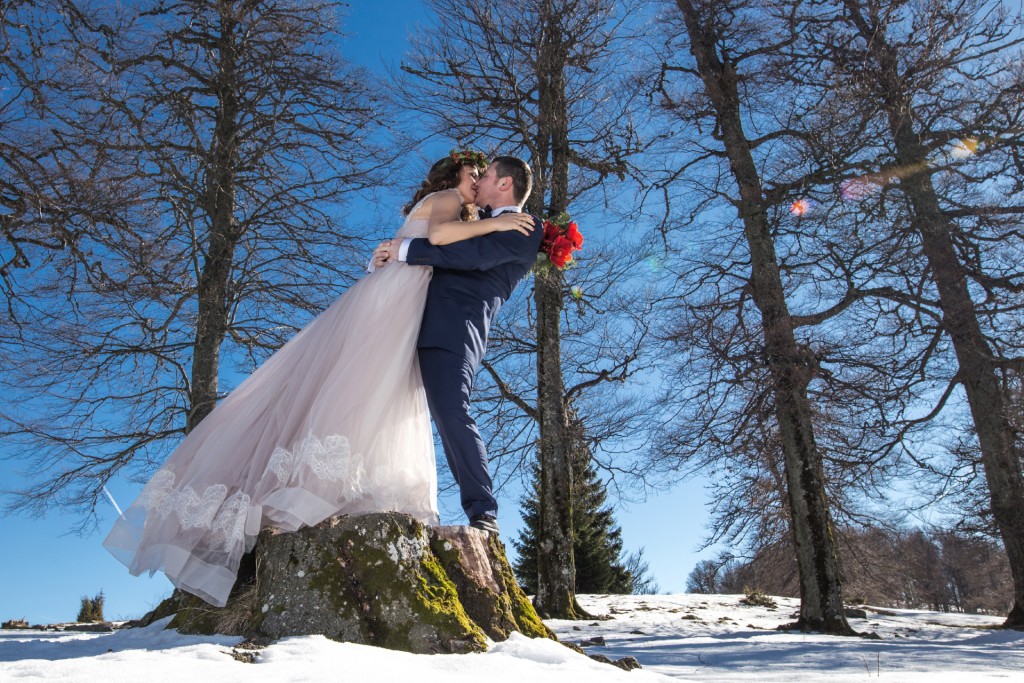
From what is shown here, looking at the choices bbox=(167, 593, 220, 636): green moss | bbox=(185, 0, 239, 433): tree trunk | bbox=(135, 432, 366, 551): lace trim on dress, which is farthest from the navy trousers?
bbox=(185, 0, 239, 433): tree trunk

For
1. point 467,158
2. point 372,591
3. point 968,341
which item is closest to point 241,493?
point 372,591

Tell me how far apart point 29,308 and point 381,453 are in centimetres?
508

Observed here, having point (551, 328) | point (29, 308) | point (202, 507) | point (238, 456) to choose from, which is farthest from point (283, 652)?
point (551, 328)

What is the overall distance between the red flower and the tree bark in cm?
728

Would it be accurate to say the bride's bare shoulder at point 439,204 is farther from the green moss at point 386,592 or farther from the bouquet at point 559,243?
the green moss at point 386,592

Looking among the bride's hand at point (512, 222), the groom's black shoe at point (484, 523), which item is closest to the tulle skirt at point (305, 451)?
the groom's black shoe at point (484, 523)

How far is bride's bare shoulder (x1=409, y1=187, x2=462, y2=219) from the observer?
388cm

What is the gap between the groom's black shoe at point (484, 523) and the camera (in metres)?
3.61

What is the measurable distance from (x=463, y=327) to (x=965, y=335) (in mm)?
9415

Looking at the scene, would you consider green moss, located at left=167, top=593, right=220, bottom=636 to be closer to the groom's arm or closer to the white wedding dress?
the white wedding dress

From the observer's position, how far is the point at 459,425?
3525mm

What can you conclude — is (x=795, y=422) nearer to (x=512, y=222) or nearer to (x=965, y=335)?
(x=965, y=335)

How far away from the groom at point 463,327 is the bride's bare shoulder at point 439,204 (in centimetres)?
21

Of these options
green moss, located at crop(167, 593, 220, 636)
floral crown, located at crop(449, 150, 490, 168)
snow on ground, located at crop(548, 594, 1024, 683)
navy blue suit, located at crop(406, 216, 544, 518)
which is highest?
floral crown, located at crop(449, 150, 490, 168)
